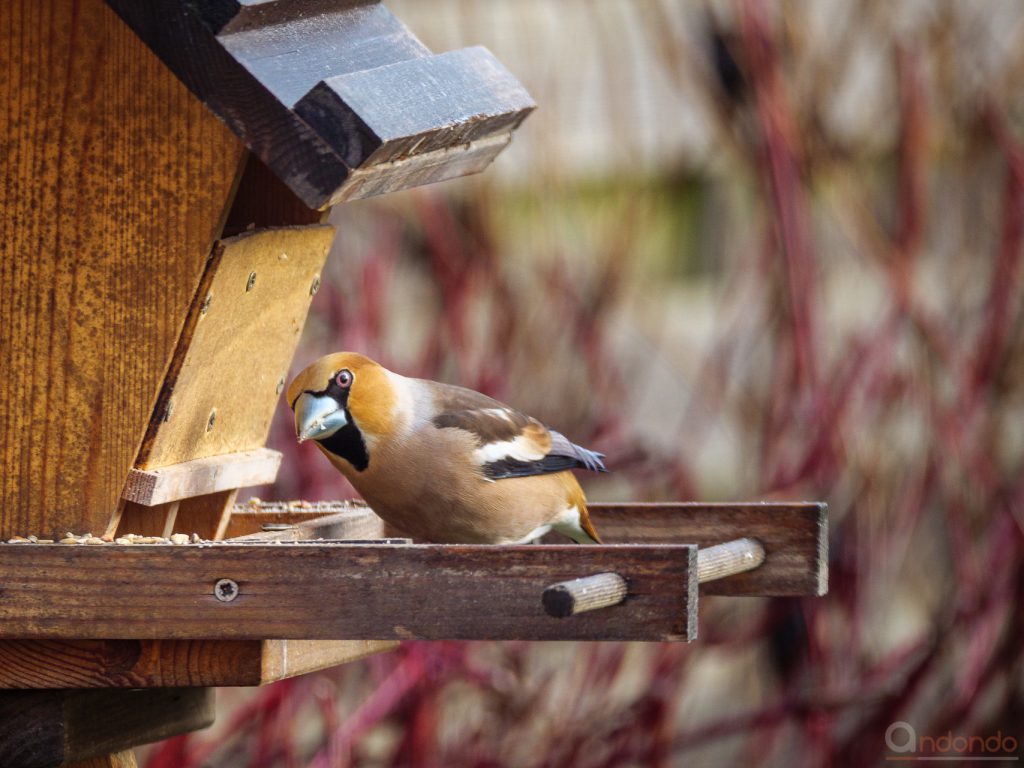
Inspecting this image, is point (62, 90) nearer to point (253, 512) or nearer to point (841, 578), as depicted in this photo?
point (253, 512)

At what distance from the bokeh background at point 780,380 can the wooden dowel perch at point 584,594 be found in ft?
5.83

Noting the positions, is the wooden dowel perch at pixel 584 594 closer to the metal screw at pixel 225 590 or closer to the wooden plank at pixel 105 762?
the metal screw at pixel 225 590

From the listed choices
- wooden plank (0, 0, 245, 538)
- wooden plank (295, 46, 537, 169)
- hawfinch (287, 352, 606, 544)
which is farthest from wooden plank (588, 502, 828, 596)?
wooden plank (0, 0, 245, 538)

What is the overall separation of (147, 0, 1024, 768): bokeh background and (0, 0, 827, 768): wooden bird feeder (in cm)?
117

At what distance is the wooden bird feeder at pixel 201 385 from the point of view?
2.25 meters

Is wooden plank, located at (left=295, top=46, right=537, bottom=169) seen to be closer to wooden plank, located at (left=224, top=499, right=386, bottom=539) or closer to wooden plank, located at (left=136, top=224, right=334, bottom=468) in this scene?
wooden plank, located at (left=136, top=224, right=334, bottom=468)

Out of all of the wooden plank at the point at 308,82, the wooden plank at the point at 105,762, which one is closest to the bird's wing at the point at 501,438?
the wooden plank at the point at 308,82

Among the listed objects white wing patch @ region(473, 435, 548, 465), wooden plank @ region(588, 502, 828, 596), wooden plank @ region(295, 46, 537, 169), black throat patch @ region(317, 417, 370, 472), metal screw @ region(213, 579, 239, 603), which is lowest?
wooden plank @ region(588, 502, 828, 596)

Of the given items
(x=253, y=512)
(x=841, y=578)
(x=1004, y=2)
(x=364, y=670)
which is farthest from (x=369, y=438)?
(x=1004, y=2)

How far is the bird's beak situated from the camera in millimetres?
2836

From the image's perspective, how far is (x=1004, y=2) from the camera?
4.95m

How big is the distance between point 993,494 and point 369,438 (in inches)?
81.9

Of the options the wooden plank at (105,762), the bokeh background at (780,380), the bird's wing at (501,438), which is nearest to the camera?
the wooden plank at (105,762)

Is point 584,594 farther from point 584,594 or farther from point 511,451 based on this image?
point 511,451
